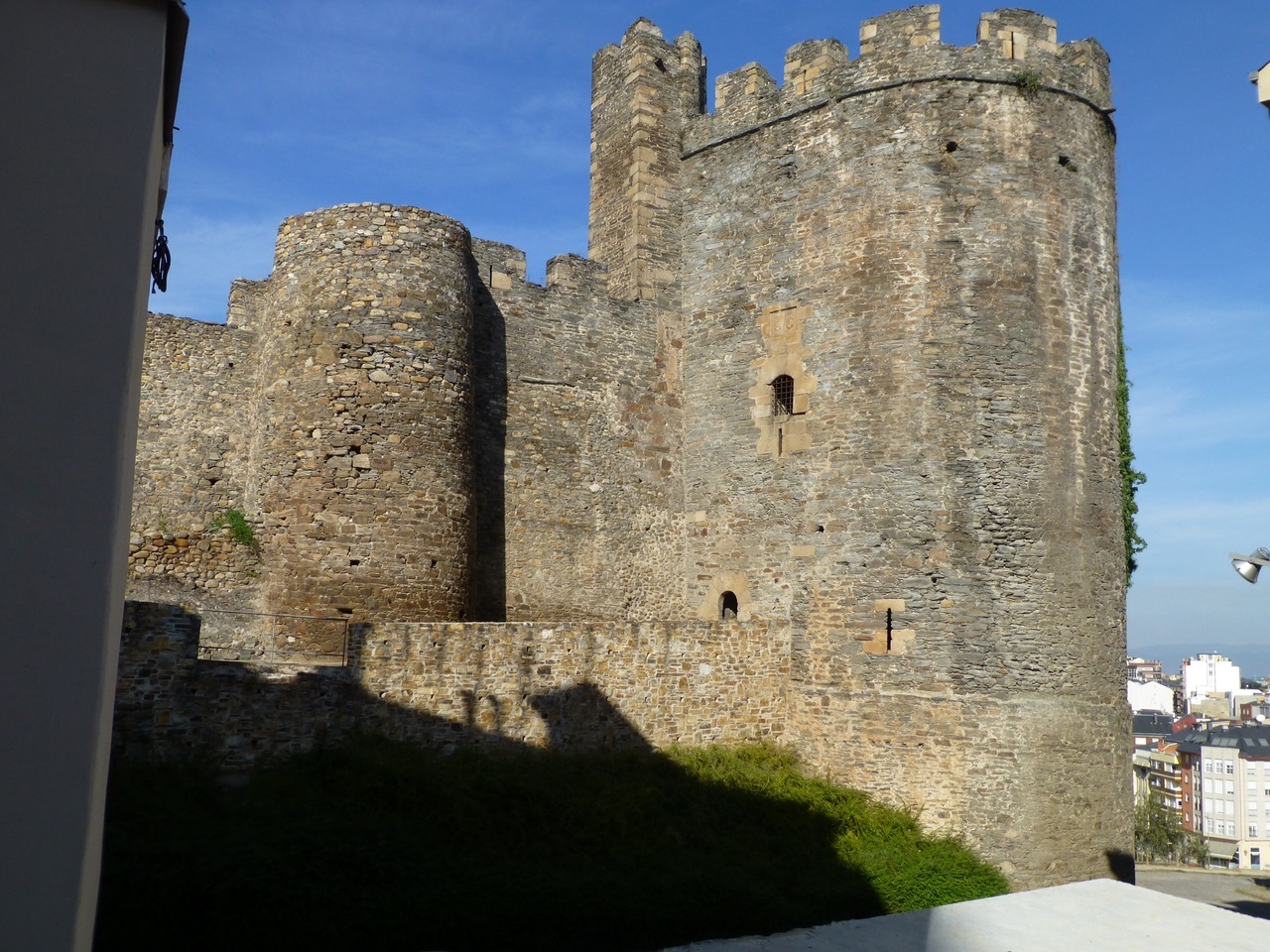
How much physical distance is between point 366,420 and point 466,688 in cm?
348

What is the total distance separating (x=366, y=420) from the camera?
42.8 feet

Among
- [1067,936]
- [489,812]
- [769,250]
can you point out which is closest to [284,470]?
[489,812]

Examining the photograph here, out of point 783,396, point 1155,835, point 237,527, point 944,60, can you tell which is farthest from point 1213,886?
point 237,527

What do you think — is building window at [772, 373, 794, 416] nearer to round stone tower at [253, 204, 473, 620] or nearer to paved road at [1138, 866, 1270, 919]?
round stone tower at [253, 204, 473, 620]

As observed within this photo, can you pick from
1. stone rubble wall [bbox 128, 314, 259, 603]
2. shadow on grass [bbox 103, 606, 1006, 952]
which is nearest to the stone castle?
stone rubble wall [bbox 128, 314, 259, 603]

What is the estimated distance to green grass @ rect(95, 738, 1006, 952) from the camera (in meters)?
8.00

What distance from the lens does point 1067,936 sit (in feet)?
25.7

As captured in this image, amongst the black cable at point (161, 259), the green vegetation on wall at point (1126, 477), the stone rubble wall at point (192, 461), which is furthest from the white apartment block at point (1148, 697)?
the black cable at point (161, 259)

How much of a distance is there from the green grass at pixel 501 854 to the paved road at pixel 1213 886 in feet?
43.2

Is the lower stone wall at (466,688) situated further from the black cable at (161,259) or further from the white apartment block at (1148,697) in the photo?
the white apartment block at (1148,697)

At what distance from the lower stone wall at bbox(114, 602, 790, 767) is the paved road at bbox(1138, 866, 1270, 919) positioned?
534 inches

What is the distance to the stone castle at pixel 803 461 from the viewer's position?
13000 millimetres

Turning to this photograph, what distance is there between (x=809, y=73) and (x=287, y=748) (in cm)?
1099

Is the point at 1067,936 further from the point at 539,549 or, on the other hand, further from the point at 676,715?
the point at 539,549
